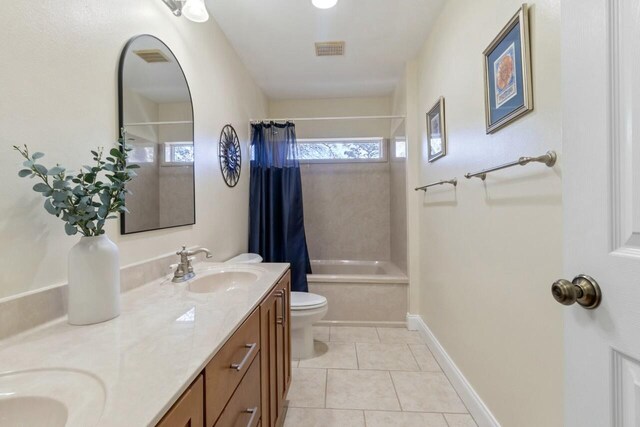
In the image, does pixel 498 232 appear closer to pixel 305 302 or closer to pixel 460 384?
pixel 460 384

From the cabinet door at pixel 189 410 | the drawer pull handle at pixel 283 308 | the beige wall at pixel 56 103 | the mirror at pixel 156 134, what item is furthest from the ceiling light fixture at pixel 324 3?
the cabinet door at pixel 189 410

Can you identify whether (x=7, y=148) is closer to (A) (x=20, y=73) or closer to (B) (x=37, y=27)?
(A) (x=20, y=73)

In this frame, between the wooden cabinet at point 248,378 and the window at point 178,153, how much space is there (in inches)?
32.5

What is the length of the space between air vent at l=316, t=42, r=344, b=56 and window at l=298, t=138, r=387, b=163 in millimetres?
1189

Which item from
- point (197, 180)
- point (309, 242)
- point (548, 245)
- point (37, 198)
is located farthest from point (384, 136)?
point (37, 198)

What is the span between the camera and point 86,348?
0.66 m

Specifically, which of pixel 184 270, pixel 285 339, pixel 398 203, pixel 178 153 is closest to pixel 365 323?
pixel 398 203

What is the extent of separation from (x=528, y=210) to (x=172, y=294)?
1.35 m

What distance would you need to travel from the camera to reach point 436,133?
6.80 feet

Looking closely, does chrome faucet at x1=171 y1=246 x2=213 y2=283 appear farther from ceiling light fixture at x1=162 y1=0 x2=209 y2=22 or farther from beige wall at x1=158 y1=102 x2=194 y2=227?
ceiling light fixture at x1=162 y1=0 x2=209 y2=22

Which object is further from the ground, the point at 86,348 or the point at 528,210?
the point at 528,210

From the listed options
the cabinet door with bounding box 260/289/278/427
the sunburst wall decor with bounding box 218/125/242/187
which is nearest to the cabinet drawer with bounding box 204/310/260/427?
the cabinet door with bounding box 260/289/278/427

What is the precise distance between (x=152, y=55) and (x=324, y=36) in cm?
135

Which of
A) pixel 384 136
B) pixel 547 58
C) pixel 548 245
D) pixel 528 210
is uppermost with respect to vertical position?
pixel 384 136
